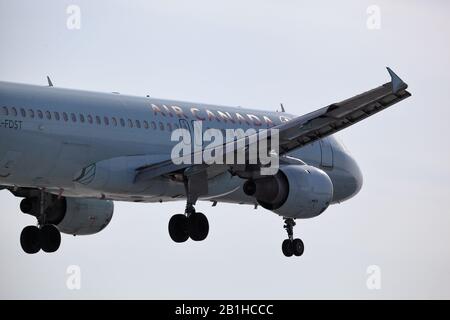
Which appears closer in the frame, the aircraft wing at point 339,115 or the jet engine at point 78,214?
the aircraft wing at point 339,115

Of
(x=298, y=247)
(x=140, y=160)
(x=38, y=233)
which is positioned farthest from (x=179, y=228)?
(x=298, y=247)

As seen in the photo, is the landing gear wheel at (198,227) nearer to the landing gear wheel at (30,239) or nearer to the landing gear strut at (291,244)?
the landing gear strut at (291,244)

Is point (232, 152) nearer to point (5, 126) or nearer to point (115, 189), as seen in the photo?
point (115, 189)

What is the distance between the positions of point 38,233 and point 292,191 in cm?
839

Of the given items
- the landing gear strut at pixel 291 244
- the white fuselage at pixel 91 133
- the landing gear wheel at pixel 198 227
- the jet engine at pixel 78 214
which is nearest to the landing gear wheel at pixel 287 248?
the landing gear strut at pixel 291 244

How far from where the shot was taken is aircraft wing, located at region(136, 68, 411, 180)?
37188 mm

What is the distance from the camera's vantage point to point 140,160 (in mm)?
42875

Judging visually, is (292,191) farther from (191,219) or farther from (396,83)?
(396,83)

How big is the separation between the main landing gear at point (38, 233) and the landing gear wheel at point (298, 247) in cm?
790

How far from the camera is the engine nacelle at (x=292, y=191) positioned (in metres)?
42.6

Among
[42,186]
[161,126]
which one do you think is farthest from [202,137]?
[42,186]

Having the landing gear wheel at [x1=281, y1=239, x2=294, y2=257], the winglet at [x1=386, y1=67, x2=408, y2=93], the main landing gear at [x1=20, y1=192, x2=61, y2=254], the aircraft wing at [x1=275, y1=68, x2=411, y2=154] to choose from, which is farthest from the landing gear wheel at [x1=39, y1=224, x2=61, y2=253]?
the winglet at [x1=386, y1=67, x2=408, y2=93]

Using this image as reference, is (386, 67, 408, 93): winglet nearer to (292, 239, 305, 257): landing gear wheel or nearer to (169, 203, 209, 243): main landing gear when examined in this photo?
(169, 203, 209, 243): main landing gear

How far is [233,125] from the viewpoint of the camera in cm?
4591
